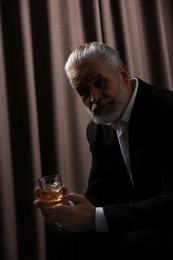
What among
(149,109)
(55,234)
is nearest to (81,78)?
(149,109)

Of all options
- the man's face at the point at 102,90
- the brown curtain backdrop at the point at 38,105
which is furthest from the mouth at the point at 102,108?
the brown curtain backdrop at the point at 38,105

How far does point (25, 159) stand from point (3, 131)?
0.21m

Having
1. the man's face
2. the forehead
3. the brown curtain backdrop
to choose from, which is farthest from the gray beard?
the brown curtain backdrop

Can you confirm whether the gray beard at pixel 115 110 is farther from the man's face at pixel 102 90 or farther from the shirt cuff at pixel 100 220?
the shirt cuff at pixel 100 220

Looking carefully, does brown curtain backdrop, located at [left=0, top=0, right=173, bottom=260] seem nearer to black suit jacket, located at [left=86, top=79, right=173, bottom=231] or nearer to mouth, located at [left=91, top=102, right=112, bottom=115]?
black suit jacket, located at [left=86, top=79, right=173, bottom=231]

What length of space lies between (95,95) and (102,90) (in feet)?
0.12

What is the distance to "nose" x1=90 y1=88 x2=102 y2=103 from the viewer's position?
4.55 feet

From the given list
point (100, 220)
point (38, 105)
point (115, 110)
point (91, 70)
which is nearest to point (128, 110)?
point (115, 110)

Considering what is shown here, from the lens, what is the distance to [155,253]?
1.12 meters

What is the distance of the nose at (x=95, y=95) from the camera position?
139cm

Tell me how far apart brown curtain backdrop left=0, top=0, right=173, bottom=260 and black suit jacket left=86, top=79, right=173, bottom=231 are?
56 centimetres

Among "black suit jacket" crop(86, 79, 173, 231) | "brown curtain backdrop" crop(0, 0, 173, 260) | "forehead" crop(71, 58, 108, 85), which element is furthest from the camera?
"brown curtain backdrop" crop(0, 0, 173, 260)

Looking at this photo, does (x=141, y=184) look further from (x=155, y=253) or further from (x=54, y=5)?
(x=54, y=5)

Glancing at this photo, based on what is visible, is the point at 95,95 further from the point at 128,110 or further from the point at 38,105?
the point at 38,105
